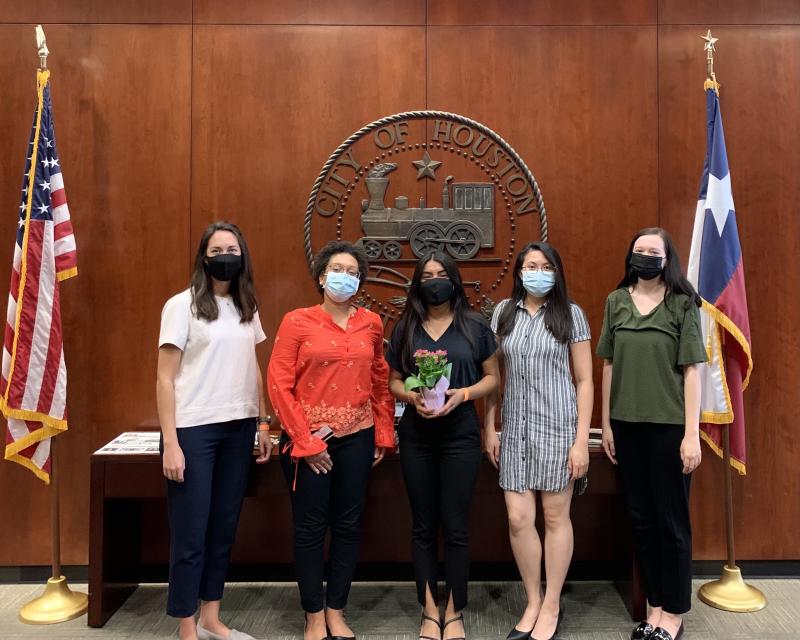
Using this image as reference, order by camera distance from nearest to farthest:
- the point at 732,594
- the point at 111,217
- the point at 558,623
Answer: the point at 558,623
the point at 732,594
the point at 111,217

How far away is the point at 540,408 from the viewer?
8.21 ft

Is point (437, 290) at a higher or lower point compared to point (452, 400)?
higher

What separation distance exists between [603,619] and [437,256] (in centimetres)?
174

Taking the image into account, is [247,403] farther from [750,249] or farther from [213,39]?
[750,249]

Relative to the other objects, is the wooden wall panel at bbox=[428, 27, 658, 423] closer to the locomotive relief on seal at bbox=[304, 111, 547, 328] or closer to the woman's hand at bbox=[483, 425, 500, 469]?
the locomotive relief on seal at bbox=[304, 111, 547, 328]

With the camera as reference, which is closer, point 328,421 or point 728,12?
point 328,421

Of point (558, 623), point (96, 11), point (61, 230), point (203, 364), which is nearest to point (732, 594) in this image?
point (558, 623)

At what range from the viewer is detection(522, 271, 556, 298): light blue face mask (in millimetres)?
2504

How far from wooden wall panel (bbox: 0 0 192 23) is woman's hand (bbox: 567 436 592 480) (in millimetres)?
2710

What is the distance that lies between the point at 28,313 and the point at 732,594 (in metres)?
3.40

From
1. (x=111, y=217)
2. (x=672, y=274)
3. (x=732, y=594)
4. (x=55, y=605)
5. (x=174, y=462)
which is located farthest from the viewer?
(x=111, y=217)

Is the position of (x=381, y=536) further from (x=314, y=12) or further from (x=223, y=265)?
(x=314, y=12)

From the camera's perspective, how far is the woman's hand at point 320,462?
239 cm

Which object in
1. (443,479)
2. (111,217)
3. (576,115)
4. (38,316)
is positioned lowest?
(443,479)
